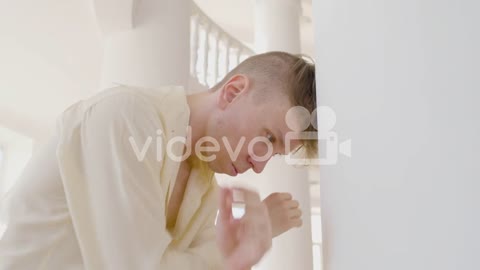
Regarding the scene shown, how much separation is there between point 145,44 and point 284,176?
1.46 metres

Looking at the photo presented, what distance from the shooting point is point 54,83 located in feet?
15.7

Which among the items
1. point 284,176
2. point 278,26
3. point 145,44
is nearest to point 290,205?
point 145,44

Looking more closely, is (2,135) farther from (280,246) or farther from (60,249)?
(60,249)

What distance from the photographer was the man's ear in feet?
3.52

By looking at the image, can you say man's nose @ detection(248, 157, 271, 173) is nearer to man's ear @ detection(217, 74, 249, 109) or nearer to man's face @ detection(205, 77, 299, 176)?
man's face @ detection(205, 77, 299, 176)

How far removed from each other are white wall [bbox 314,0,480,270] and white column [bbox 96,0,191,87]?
1910 mm

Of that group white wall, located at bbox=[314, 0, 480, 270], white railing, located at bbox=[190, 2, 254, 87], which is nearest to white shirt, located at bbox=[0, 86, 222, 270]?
white wall, located at bbox=[314, 0, 480, 270]

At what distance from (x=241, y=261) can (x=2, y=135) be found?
17.2ft

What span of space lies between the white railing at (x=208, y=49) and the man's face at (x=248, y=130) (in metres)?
2.48

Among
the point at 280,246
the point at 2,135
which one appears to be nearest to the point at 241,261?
Answer: the point at 280,246

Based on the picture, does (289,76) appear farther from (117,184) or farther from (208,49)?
(208,49)

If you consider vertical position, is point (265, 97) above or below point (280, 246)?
above

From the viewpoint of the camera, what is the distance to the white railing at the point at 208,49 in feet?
11.8

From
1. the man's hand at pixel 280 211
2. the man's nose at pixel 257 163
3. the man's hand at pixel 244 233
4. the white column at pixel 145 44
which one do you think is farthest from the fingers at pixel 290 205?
the white column at pixel 145 44
